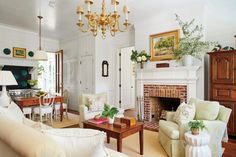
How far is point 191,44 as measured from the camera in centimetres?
416

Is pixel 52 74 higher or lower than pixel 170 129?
higher

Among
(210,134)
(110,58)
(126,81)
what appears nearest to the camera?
(210,134)

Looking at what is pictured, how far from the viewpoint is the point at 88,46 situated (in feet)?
21.1

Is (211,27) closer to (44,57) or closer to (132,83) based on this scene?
(132,83)

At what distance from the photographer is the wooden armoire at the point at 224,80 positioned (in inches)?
142

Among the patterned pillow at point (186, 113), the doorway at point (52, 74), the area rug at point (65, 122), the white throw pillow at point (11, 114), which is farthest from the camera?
the doorway at point (52, 74)

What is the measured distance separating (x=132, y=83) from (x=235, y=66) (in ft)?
13.8

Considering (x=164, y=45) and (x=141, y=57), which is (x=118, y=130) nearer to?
(x=141, y=57)

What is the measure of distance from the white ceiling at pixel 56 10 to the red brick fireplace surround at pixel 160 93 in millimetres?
2002

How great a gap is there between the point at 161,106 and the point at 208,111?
2.49 metres

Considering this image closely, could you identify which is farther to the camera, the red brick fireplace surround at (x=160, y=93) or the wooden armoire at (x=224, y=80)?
the red brick fireplace surround at (x=160, y=93)

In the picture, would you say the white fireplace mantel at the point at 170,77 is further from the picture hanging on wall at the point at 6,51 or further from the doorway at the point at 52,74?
the picture hanging on wall at the point at 6,51

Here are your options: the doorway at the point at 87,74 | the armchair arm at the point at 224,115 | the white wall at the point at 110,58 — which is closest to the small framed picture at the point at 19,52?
the doorway at the point at 87,74

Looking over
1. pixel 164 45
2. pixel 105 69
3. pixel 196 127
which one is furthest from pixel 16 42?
pixel 196 127
